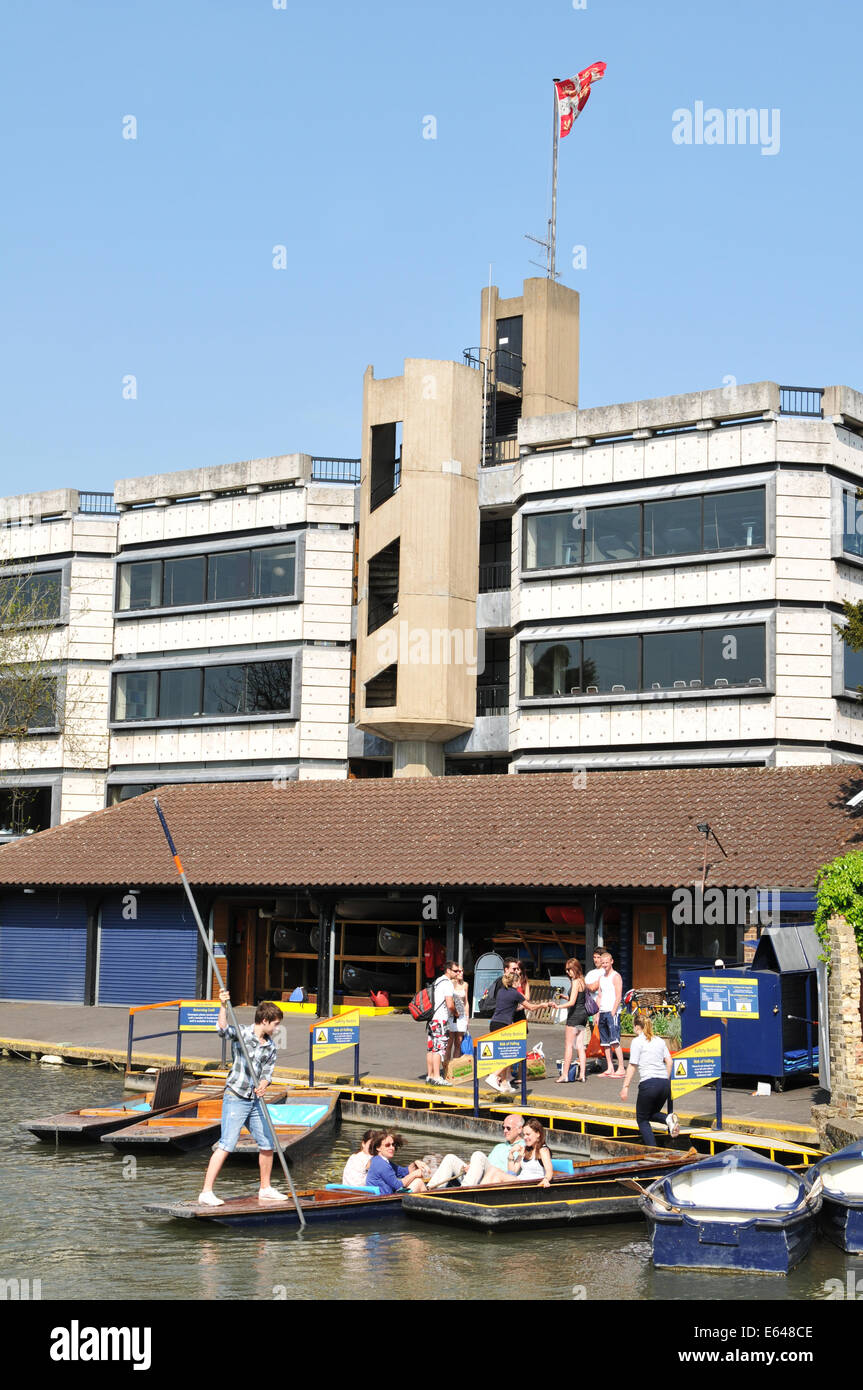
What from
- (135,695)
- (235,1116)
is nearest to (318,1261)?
(235,1116)

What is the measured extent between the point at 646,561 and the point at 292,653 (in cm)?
1207

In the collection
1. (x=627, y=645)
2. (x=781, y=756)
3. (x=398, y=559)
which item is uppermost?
(x=398, y=559)

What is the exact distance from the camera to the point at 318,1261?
47.2ft

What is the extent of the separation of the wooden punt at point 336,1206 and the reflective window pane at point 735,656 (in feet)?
82.0

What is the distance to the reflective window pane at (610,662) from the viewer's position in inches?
1665

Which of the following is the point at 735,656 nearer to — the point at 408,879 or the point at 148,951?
the point at 408,879

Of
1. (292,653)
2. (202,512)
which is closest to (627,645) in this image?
(292,653)

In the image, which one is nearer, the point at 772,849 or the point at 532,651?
the point at 772,849

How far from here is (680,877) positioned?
29.5m

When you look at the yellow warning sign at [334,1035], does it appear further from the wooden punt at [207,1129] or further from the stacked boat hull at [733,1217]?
the stacked boat hull at [733,1217]

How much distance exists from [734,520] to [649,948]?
13.9 m

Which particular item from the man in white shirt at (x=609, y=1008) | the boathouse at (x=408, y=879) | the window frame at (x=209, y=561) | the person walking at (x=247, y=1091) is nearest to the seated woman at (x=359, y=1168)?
the person walking at (x=247, y=1091)

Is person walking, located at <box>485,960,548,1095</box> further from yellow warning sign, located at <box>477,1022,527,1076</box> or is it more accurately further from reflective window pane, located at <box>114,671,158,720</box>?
reflective window pane, located at <box>114,671,158,720</box>
